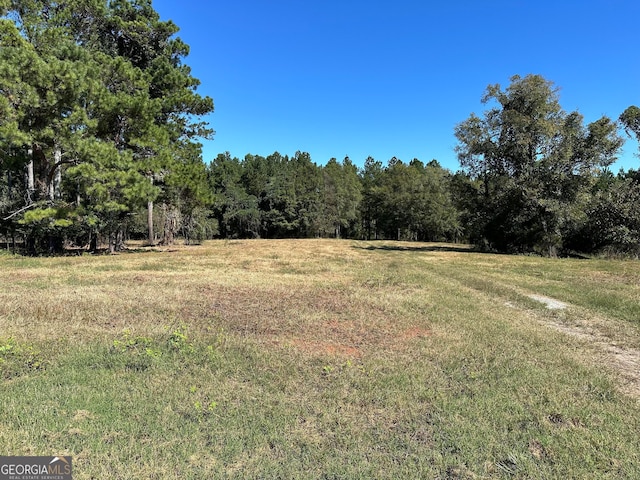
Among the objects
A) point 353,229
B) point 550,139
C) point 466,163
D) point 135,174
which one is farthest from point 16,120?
point 353,229

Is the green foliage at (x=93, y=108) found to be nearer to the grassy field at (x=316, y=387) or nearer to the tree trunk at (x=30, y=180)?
the tree trunk at (x=30, y=180)

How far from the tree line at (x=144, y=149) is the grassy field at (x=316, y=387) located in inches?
386

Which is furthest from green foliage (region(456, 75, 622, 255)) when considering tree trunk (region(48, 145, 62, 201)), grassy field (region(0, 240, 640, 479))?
tree trunk (region(48, 145, 62, 201))

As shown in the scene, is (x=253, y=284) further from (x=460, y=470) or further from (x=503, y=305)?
(x=460, y=470)

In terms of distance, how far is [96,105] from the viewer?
1641 centimetres

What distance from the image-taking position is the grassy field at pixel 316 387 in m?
2.85

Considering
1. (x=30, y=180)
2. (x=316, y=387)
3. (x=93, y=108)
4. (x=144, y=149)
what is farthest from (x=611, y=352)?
(x=30, y=180)

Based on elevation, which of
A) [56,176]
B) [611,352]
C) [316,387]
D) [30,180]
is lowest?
[611,352]

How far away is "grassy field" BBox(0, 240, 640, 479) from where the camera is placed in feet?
9.34

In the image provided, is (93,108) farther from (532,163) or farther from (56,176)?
(532,163)

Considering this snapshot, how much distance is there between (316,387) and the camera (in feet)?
13.3

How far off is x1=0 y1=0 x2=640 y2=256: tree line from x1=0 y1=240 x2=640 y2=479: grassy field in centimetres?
981

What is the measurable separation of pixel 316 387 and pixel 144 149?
2000 cm

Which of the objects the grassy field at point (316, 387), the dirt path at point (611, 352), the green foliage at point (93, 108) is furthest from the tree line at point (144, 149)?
the dirt path at point (611, 352)
